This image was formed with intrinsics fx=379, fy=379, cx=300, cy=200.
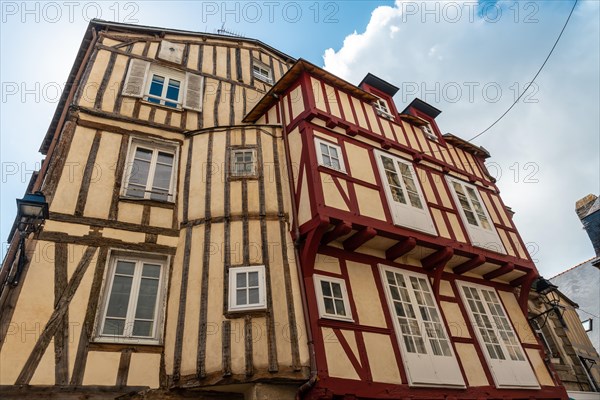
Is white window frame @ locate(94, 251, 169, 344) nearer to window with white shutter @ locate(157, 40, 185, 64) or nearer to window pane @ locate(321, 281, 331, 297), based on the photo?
window pane @ locate(321, 281, 331, 297)

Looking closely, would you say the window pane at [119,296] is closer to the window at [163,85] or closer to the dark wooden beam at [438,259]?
the window at [163,85]

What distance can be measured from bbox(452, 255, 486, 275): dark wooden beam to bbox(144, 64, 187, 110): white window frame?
23.8 feet

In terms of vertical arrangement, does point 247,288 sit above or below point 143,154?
below

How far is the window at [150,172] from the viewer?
691cm

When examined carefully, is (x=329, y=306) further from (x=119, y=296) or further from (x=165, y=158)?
(x=165, y=158)

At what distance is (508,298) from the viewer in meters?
9.23

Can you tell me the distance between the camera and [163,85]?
29.7 feet

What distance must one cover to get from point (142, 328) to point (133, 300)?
0.45 metres

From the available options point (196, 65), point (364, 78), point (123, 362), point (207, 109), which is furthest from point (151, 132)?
point (364, 78)

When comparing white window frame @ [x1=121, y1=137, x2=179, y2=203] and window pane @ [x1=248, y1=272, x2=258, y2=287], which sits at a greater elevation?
white window frame @ [x1=121, y1=137, x2=179, y2=203]

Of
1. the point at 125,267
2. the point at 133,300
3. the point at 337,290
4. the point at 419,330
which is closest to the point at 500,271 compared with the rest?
the point at 419,330

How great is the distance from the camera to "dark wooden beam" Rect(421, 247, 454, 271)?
766 cm

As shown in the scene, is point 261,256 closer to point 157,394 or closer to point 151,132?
point 157,394

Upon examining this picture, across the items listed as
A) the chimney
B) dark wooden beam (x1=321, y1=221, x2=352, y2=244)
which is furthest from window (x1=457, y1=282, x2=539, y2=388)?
the chimney
